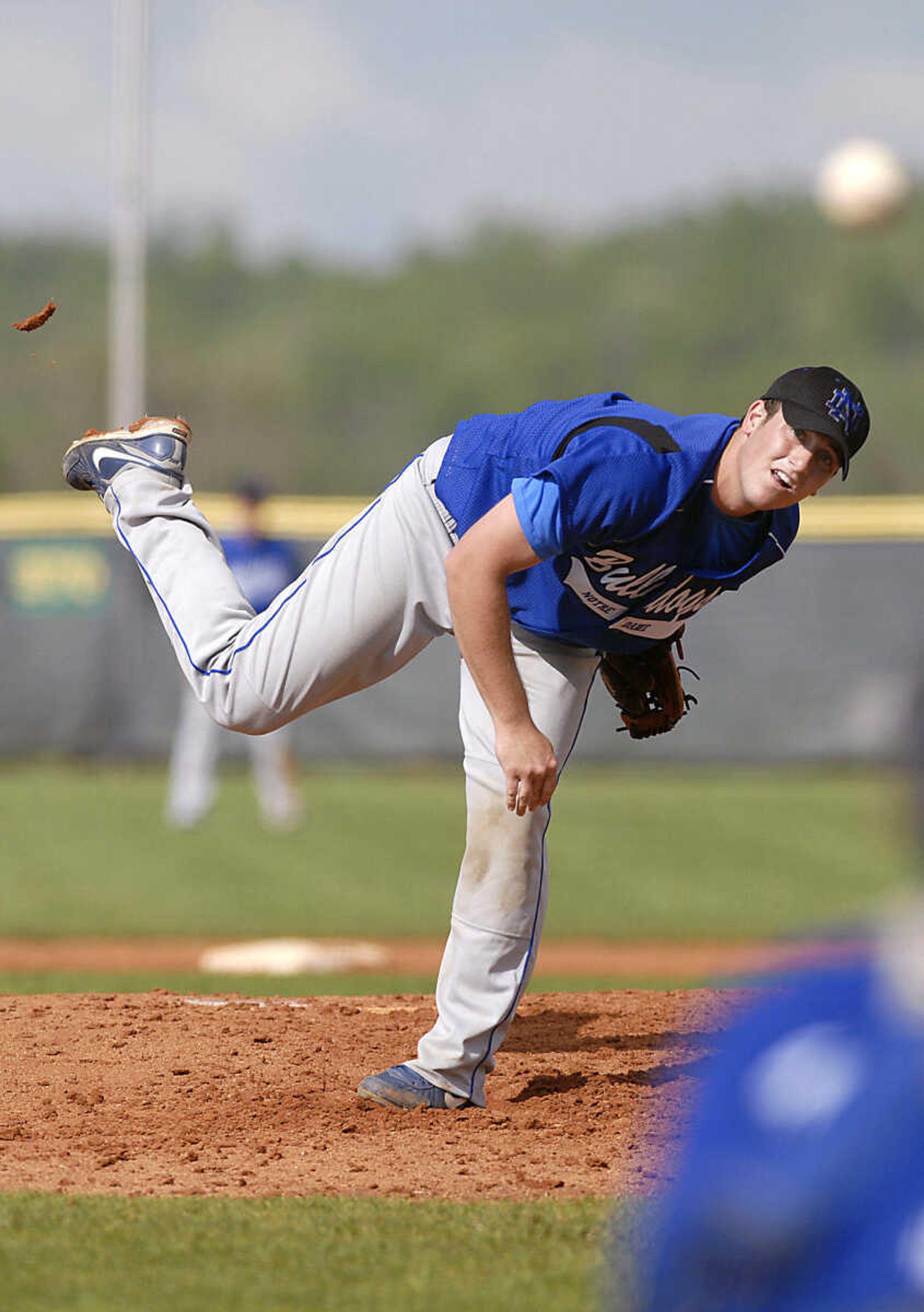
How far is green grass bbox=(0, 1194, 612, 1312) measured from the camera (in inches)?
94.4

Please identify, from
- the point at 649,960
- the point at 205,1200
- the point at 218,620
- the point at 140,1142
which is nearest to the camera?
the point at 205,1200

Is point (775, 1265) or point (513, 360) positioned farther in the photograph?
point (513, 360)

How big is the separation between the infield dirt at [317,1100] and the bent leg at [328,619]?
0.83 meters

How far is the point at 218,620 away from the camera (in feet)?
12.3

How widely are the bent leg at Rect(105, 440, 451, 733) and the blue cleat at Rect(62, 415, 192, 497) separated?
0.33 meters

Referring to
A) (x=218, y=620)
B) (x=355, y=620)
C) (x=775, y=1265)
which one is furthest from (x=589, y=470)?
(x=775, y=1265)

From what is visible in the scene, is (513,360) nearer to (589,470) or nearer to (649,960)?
(649,960)

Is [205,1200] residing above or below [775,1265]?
below

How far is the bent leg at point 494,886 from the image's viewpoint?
358cm

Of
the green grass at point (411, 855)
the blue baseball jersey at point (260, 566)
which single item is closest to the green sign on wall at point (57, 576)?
the green grass at point (411, 855)

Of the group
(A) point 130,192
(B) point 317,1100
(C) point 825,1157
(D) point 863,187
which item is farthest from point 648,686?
(A) point 130,192

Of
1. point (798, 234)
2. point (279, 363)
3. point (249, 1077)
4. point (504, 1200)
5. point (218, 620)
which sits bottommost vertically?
point (279, 363)

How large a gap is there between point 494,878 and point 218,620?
82 cm

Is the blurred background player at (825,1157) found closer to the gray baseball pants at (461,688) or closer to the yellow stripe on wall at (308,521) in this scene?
the gray baseball pants at (461,688)
